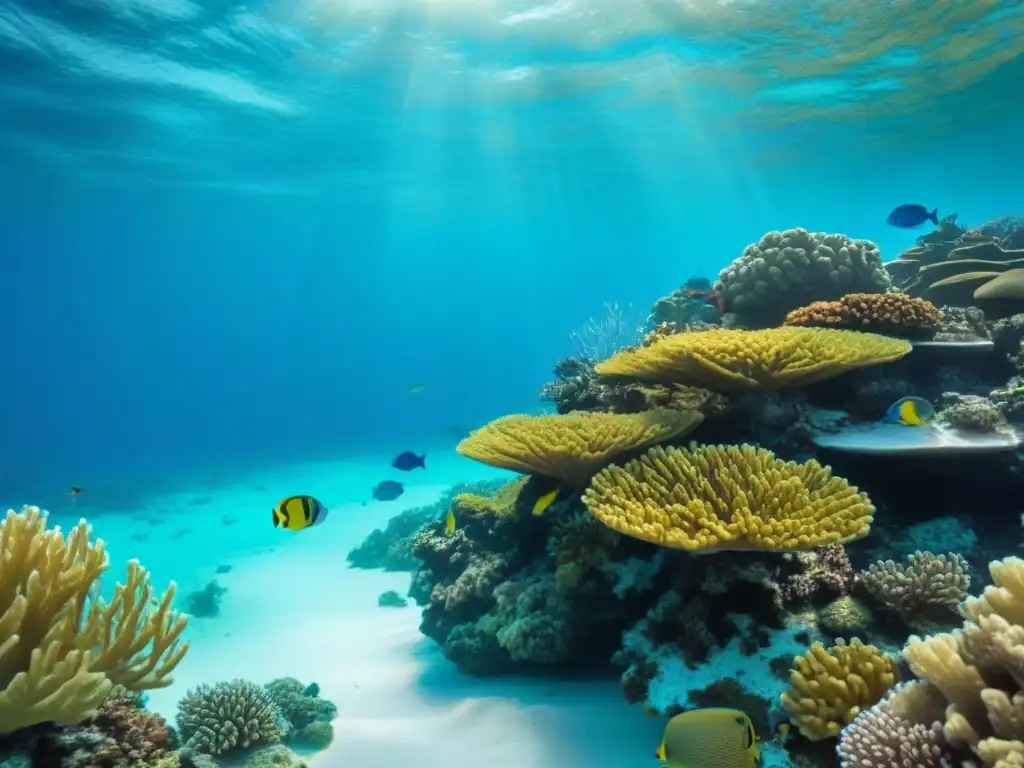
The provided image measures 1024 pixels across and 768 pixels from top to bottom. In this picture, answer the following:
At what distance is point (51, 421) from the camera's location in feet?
273

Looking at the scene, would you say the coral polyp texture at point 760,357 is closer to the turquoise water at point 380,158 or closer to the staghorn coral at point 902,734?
the staghorn coral at point 902,734

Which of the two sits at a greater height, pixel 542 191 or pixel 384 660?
pixel 542 191

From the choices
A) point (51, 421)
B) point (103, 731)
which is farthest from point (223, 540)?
point (51, 421)

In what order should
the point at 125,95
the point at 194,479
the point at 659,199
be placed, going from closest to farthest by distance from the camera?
1. the point at 125,95
2. the point at 194,479
3. the point at 659,199

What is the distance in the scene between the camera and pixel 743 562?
14.9 ft

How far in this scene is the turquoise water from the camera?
18.0m

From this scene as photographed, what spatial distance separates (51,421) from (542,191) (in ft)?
243

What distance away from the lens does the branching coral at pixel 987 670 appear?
2.23 meters

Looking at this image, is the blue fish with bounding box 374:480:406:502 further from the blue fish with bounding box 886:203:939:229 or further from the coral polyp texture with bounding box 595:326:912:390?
the blue fish with bounding box 886:203:939:229

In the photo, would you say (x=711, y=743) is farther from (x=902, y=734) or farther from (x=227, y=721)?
(x=227, y=721)

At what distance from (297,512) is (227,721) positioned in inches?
67.2

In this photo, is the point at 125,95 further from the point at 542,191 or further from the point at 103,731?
the point at 542,191

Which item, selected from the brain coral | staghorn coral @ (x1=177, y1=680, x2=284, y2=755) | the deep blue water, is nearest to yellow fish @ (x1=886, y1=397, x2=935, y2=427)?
the brain coral

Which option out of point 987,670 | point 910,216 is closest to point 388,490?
point 987,670
